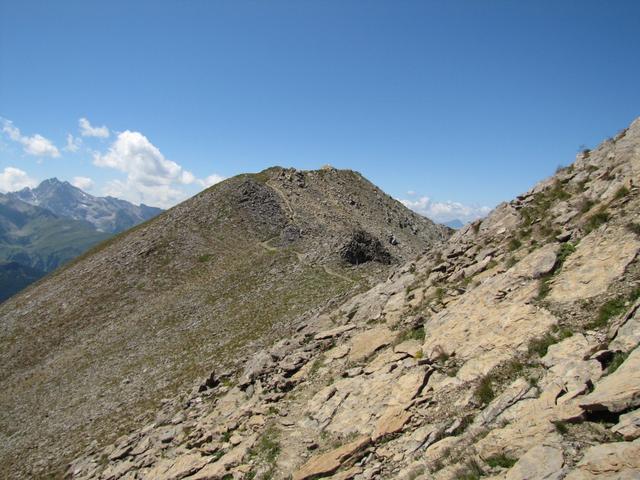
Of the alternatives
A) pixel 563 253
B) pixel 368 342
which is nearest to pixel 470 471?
pixel 368 342

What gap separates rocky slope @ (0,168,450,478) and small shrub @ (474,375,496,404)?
34.1ft

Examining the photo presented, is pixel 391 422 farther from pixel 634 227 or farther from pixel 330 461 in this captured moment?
pixel 634 227

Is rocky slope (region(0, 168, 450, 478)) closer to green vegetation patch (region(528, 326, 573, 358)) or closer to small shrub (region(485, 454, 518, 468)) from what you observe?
green vegetation patch (region(528, 326, 573, 358))

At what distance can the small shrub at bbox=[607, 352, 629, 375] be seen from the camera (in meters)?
11.0

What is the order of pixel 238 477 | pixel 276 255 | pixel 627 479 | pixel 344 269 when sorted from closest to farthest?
pixel 627 479 < pixel 238 477 < pixel 344 269 < pixel 276 255

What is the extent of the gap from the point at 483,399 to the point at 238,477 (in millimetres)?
9546

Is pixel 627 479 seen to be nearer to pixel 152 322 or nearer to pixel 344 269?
pixel 344 269

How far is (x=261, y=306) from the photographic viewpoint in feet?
139

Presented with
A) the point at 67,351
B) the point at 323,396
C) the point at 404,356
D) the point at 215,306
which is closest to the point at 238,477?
the point at 323,396

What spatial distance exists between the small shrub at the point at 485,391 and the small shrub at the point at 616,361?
3286mm

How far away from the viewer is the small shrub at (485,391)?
13016mm

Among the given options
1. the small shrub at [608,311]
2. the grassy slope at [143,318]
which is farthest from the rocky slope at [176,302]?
the small shrub at [608,311]

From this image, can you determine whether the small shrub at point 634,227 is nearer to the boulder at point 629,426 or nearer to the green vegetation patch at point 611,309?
the green vegetation patch at point 611,309

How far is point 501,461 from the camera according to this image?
33.7 feet
